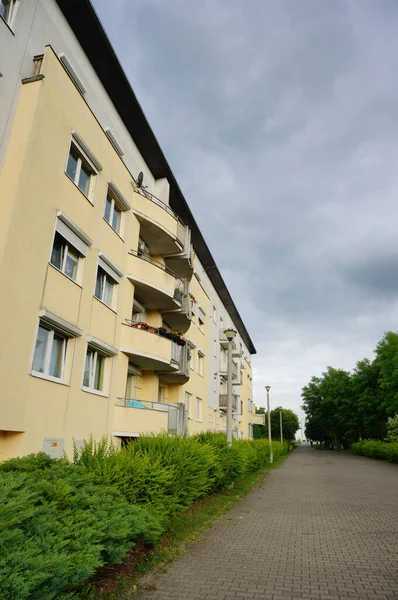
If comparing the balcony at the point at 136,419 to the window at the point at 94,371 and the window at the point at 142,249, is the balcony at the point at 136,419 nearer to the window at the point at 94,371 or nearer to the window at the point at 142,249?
the window at the point at 94,371

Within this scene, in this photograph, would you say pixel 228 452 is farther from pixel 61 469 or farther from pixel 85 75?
pixel 85 75

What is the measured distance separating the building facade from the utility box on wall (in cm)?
3

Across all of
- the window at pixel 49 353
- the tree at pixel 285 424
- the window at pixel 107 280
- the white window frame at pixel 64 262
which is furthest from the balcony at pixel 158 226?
the tree at pixel 285 424

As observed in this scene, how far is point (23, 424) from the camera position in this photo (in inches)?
337

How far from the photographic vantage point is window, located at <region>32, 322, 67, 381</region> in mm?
9688

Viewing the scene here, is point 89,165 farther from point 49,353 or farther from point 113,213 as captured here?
point 49,353

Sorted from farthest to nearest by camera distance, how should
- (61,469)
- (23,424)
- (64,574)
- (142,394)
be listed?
(142,394) < (23,424) < (61,469) < (64,574)

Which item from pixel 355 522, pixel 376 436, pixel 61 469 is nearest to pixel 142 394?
pixel 355 522

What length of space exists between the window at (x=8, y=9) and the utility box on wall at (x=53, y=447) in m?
10.2

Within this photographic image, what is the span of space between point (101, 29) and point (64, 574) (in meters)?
15.2

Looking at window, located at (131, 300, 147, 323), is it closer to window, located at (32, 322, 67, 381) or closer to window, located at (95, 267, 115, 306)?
window, located at (95, 267, 115, 306)

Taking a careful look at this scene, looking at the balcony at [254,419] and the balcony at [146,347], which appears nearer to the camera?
Result: the balcony at [146,347]

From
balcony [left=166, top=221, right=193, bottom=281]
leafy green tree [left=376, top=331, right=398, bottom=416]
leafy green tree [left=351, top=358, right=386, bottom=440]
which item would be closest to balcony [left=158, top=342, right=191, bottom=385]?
balcony [left=166, top=221, right=193, bottom=281]

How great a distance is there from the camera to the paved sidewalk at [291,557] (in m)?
5.07
